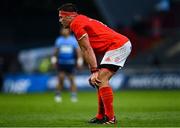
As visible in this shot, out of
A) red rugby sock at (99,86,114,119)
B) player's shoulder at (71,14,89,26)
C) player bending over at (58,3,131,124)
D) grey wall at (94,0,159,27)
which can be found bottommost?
red rugby sock at (99,86,114,119)

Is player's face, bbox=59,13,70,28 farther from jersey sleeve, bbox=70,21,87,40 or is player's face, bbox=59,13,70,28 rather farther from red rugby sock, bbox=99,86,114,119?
red rugby sock, bbox=99,86,114,119

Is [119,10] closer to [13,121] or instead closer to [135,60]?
[135,60]

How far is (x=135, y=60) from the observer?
34750 millimetres

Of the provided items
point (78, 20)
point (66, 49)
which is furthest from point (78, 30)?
point (66, 49)

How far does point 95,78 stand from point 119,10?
2398cm

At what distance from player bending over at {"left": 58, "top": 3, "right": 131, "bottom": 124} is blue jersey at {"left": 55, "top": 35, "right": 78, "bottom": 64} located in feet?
35.1

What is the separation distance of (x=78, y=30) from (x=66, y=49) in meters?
11.4

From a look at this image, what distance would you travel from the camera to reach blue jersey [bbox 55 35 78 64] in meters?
23.3

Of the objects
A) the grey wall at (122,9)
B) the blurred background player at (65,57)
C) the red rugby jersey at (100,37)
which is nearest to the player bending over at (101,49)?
the red rugby jersey at (100,37)

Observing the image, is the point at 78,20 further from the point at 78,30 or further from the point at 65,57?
the point at 65,57

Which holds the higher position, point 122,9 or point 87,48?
point 122,9

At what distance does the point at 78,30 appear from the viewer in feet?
39.9

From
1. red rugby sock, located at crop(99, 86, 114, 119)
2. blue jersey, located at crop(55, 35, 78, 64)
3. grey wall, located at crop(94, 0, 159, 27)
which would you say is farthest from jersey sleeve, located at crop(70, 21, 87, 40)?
grey wall, located at crop(94, 0, 159, 27)

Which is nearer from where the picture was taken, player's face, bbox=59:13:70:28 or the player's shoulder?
the player's shoulder
